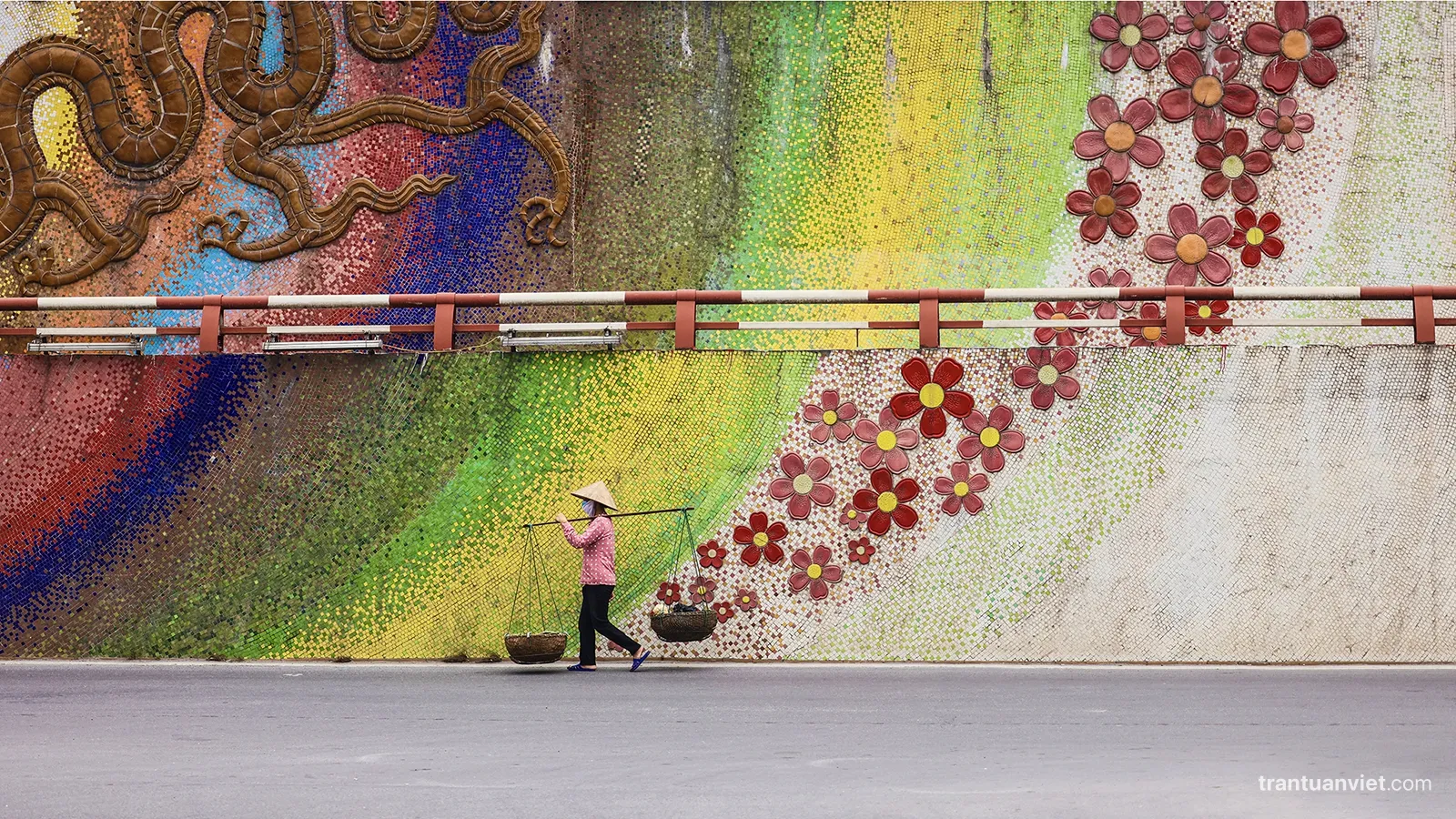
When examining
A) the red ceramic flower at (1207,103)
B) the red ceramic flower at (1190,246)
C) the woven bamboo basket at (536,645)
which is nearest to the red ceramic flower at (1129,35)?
the red ceramic flower at (1207,103)

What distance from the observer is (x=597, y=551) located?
1334 cm

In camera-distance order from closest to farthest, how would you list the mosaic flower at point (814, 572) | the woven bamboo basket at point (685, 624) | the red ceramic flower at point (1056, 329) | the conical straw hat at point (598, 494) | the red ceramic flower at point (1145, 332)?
the woven bamboo basket at point (685, 624), the conical straw hat at point (598, 494), the mosaic flower at point (814, 572), the red ceramic flower at point (1145, 332), the red ceramic flower at point (1056, 329)

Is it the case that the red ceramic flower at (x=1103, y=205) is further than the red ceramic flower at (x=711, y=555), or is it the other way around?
the red ceramic flower at (x=1103, y=205)

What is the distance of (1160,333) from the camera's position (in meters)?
16.5

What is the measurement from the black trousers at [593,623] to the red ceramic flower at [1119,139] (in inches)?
266

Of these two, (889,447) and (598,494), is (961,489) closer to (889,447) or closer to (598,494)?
(889,447)

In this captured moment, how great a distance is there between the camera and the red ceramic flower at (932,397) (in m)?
14.0

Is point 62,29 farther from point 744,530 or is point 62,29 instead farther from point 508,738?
point 508,738

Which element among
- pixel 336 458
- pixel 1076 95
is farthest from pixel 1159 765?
pixel 1076 95

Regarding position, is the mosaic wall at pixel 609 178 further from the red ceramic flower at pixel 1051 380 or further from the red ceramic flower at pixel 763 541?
the red ceramic flower at pixel 1051 380

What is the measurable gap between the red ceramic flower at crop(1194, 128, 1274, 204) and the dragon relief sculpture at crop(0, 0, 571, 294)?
6.63 metres

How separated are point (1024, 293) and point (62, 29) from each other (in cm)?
997

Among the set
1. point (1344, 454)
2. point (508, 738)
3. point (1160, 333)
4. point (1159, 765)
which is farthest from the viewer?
point (1160, 333)

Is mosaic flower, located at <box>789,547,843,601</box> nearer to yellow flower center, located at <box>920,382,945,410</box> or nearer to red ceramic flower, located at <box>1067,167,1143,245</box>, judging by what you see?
yellow flower center, located at <box>920,382,945,410</box>
